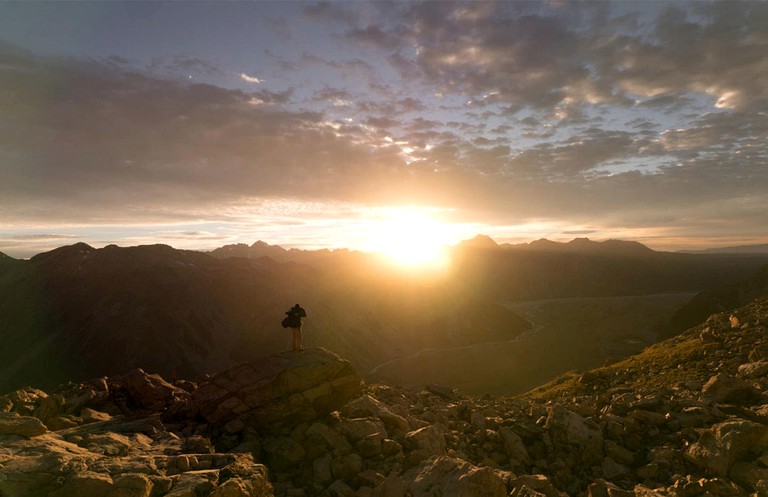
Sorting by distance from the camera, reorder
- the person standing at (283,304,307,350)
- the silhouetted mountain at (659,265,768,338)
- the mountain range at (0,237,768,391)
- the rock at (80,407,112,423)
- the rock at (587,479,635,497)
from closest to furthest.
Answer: the rock at (587,479,635,497)
the rock at (80,407,112,423)
the person standing at (283,304,307,350)
the silhouetted mountain at (659,265,768,338)
the mountain range at (0,237,768,391)

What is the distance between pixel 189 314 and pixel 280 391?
132 m

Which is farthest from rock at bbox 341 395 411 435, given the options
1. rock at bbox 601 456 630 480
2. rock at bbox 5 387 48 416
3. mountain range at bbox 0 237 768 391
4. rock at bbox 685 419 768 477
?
mountain range at bbox 0 237 768 391

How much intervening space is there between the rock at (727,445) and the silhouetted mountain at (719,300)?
9599cm

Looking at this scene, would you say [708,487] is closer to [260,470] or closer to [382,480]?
[382,480]

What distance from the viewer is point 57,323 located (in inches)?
5054

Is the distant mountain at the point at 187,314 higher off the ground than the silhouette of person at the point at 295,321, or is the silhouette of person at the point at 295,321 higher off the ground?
the silhouette of person at the point at 295,321

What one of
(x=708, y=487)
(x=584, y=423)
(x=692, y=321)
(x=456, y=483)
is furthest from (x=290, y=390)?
(x=692, y=321)

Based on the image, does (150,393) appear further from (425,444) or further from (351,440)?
(425,444)

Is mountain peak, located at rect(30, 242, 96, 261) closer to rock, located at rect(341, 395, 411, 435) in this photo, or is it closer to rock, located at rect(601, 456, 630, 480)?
rock, located at rect(341, 395, 411, 435)

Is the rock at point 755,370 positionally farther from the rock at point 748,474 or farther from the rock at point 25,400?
the rock at point 25,400

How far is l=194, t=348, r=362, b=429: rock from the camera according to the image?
1988 centimetres

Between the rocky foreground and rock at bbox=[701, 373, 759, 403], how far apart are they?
69 mm

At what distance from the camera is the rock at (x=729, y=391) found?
19.8 metres

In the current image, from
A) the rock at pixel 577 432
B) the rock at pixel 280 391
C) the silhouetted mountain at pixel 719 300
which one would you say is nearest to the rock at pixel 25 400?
the rock at pixel 280 391
